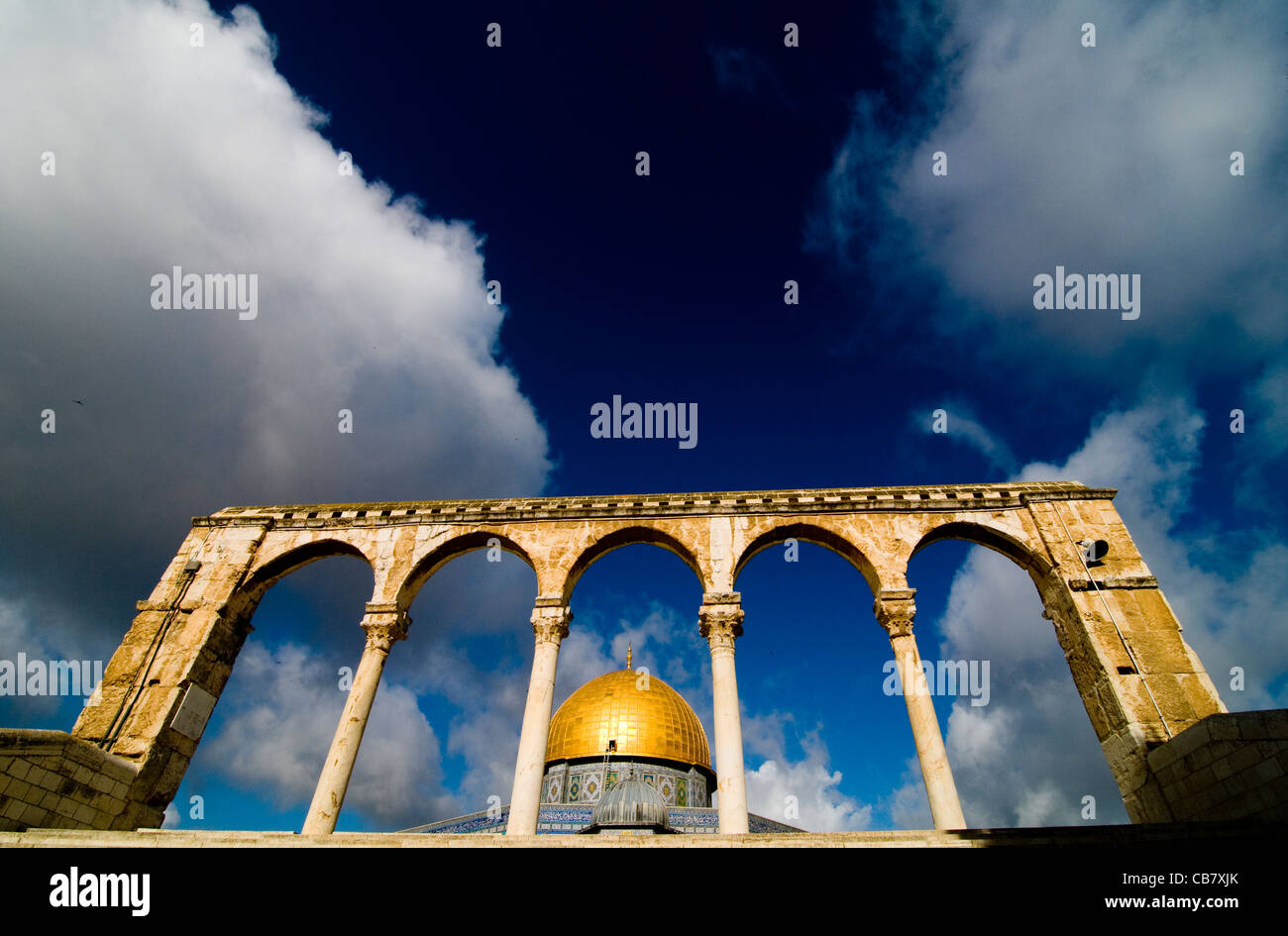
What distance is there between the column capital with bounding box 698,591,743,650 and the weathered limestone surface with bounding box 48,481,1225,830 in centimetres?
8

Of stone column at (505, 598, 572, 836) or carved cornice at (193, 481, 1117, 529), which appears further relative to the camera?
carved cornice at (193, 481, 1117, 529)

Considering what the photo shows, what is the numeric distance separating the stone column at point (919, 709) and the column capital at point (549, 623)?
24.2 ft

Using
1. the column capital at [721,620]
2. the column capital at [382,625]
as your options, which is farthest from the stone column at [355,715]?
the column capital at [721,620]

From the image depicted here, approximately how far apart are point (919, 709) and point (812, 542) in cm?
476

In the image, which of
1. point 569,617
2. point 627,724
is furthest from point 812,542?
point 627,724

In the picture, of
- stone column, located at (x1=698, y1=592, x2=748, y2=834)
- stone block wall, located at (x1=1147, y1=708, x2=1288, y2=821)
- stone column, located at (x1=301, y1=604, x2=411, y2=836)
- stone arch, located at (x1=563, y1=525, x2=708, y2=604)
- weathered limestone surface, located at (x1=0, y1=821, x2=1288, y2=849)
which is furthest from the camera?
stone arch, located at (x1=563, y1=525, x2=708, y2=604)

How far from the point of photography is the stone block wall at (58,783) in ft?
35.7

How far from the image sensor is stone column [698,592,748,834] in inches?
488

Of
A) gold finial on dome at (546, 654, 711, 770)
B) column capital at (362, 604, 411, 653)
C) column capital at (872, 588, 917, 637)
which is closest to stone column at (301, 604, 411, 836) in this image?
column capital at (362, 604, 411, 653)

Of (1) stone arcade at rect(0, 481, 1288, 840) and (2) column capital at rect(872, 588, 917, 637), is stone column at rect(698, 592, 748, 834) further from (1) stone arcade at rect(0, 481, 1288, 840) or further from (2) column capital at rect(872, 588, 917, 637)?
(2) column capital at rect(872, 588, 917, 637)

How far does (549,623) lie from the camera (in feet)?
48.8

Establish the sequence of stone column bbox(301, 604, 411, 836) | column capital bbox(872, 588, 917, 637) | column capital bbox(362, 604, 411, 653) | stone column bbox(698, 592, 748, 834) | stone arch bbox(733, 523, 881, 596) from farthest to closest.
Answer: stone arch bbox(733, 523, 881, 596)
column capital bbox(362, 604, 411, 653)
column capital bbox(872, 588, 917, 637)
stone column bbox(301, 604, 411, 836)
stone column bbox(698, 592, 748, 834)
